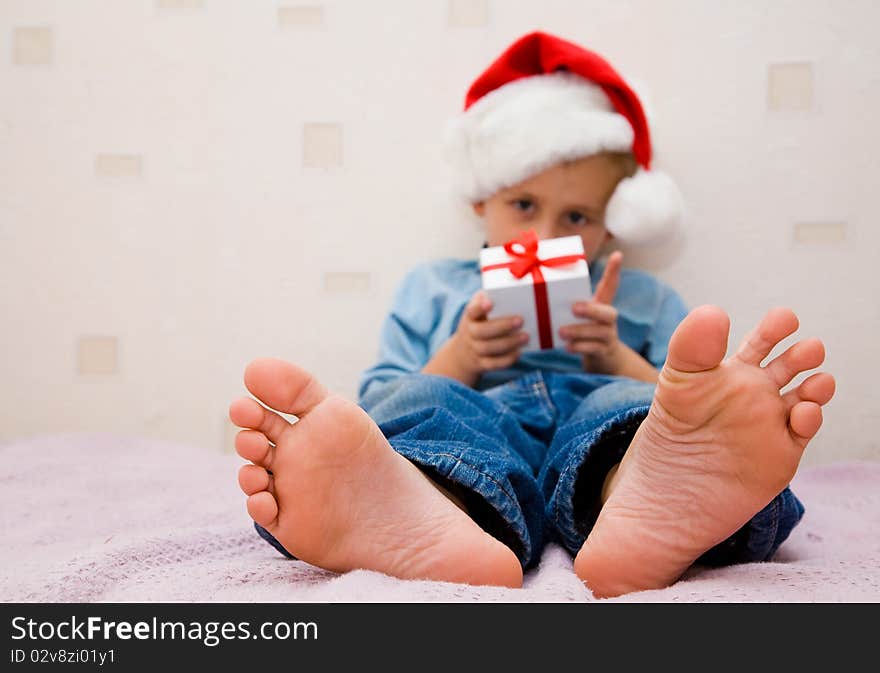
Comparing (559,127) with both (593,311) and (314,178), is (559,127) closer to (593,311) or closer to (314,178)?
(593,311)

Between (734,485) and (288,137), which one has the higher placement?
(288,137)

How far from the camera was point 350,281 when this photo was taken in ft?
4.08

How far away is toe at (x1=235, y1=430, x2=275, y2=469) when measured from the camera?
21.9 inches

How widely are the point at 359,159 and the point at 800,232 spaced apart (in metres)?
0.66

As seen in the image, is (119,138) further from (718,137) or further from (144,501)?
(718,137)

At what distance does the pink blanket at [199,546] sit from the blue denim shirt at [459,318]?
258mm

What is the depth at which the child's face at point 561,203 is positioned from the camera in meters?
1.04

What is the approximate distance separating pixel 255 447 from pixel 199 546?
176 millimetres

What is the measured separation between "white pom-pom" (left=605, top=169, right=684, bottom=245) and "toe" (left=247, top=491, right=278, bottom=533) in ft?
2.14

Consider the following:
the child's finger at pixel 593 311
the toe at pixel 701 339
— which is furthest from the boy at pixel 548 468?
the child's finger at pixel 593 311
